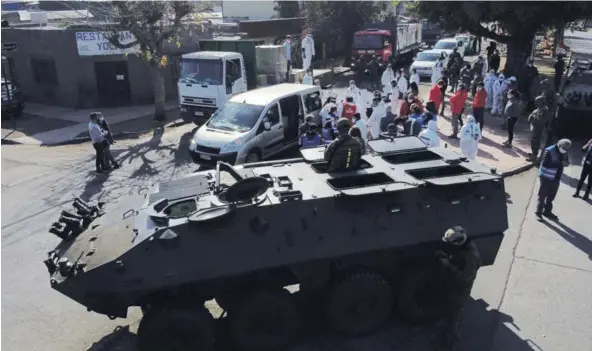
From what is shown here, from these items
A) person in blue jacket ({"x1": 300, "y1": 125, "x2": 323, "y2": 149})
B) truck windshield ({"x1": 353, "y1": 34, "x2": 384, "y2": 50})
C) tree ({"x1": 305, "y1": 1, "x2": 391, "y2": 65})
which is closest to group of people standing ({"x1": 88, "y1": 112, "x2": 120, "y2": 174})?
person in blue jacket ({"x1": 300, "y1": 125, "x2": 323, "y2": 149})

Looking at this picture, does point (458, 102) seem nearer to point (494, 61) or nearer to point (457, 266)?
point (457, 266)

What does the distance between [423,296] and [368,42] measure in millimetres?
20523

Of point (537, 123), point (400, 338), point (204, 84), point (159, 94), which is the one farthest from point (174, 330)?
point (159, 94)

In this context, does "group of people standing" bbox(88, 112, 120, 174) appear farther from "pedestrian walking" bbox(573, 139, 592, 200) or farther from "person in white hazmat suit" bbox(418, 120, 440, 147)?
"pedestrian walking" bbox(573, 139, 592, 200)

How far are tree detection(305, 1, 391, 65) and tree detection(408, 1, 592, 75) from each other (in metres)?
8.03

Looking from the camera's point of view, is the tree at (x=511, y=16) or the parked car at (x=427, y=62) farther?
the parked car at (x=427, y=62)

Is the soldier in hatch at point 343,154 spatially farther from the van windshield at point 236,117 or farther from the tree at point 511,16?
the tree at point 511,16

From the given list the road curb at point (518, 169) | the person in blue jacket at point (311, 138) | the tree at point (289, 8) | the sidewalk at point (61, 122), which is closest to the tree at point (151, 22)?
the sidewalk at point (61, 122)

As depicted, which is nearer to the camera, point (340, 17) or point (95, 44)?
point (95, 44)

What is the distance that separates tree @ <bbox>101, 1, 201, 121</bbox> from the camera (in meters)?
15.6

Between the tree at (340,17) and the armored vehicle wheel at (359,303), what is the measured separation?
23.2 metres

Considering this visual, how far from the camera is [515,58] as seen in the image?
779 inches

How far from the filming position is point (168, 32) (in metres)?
16.5

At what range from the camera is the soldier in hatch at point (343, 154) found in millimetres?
6977
